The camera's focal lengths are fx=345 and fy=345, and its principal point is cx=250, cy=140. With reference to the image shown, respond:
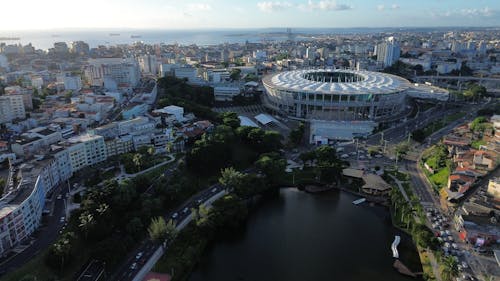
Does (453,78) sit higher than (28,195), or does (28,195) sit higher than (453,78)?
(453,78)

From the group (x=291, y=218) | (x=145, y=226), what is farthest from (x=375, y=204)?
(x=145, y=226)

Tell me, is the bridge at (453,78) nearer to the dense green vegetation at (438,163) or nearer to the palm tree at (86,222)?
the dense green vegetation at (438,163)

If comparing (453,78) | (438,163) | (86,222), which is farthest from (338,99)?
(453,78)

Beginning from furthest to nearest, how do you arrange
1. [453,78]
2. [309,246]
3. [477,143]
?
[453,78] → [477,143] → [309,246]

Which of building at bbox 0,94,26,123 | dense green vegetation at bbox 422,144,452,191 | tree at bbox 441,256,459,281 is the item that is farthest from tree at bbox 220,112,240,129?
building at bbox 0,94,26,123

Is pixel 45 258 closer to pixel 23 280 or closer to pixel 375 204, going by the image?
pixel 23 280

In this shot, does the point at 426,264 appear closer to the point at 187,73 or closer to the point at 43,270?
the point at 43,270

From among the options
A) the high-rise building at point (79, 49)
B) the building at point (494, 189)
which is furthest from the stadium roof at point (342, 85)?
the high-rise building at point (79, 49)
